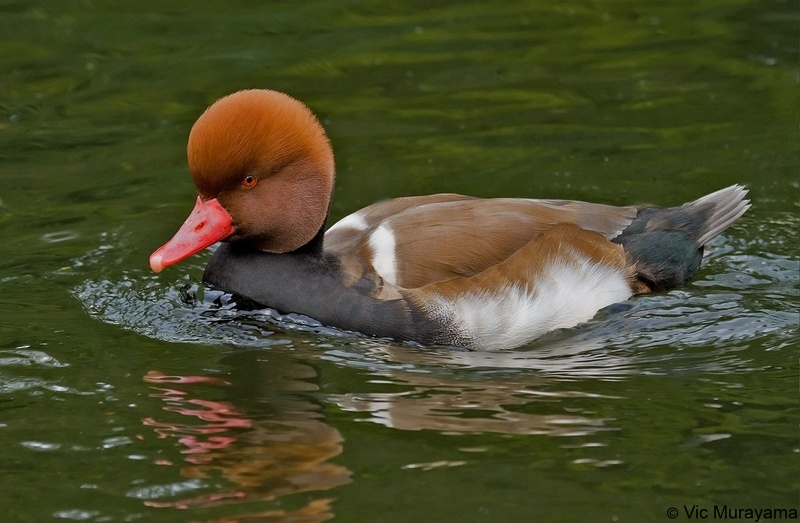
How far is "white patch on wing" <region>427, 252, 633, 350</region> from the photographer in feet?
20.6

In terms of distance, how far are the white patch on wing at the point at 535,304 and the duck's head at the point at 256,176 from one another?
863 mm

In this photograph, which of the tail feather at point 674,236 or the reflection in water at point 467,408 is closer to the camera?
the reflection in water at point 467,408

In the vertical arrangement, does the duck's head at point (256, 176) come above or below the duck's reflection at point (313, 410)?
above

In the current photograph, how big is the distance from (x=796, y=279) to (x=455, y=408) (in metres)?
2.70

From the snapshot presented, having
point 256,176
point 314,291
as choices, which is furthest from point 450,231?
point 256,176

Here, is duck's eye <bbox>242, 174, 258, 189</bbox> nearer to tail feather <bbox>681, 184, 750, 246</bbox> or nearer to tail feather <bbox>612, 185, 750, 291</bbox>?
tail feather <bbox>612, 185, 750, 291</bbox>

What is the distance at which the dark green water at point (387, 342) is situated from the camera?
4.84 m

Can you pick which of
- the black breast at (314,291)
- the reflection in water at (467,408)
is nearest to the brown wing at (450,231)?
the black breast at (314,291)

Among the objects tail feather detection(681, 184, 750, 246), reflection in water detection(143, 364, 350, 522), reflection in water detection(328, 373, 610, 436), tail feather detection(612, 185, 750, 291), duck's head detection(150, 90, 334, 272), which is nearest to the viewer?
reflection in water detection(143, 364, 350, 522)

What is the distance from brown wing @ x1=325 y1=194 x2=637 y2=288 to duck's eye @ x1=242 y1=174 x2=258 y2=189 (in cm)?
62

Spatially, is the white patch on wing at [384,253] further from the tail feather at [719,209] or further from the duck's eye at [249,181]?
the tail feather at [719,209]

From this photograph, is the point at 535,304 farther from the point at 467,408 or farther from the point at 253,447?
the point at 253,447

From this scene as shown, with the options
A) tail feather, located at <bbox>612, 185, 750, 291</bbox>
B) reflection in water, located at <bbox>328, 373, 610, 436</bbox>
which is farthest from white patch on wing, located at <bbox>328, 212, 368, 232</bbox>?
tail feather, located at <bbox>612, 185, 750, 291</bbox>

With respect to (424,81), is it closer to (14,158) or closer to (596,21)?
(596,21)
